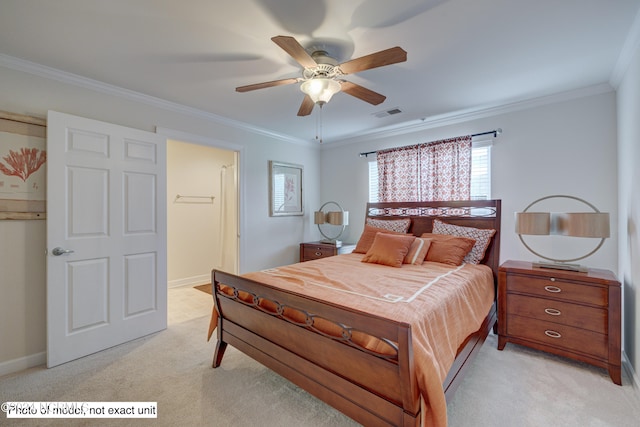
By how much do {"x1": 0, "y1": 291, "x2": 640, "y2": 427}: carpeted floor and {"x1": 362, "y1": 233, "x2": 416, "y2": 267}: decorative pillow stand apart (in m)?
1.11

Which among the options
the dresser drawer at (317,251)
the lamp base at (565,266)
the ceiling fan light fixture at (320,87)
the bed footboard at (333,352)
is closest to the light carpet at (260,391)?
the bed footboard at (333,352)

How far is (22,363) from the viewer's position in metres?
2.31

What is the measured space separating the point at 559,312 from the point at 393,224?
6.13 feet

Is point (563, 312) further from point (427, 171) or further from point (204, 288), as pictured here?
point (204, 288)

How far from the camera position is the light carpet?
1.73 meters

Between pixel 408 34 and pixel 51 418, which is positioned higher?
pixel 408 34

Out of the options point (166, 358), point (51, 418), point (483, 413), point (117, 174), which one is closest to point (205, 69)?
point (117, 174)

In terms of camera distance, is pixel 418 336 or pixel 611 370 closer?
pixel 418 336

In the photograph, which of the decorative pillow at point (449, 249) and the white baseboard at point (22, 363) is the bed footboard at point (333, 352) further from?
the decorative pillow at point (449, 249)

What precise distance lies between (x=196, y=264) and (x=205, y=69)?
12.0 feet

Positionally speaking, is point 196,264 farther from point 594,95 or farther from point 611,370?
point 594,95

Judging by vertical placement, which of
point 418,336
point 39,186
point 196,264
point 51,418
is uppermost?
point 39,186

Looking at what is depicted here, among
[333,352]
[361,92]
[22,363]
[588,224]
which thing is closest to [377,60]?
[361,92]

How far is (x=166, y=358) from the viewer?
2.48m
